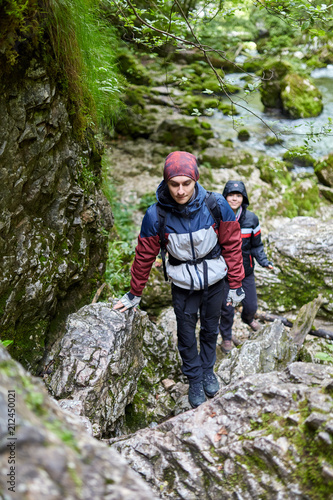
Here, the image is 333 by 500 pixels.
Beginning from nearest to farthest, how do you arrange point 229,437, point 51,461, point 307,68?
point 51,461, point 229,437, point 307,68

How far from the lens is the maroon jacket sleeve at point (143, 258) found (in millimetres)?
3207

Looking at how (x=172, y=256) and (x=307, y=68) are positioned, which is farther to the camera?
(x=307, y=68)

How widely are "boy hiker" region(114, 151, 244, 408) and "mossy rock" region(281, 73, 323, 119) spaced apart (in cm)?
1257

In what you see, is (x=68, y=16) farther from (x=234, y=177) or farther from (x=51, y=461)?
(x=234, y=177)

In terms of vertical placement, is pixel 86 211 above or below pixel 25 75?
below

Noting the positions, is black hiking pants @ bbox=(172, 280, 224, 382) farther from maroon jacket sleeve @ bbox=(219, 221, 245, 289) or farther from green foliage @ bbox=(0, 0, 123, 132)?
green foliage @ bbox=(0, 0, 123, 132)

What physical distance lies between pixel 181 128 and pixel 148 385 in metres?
9.24

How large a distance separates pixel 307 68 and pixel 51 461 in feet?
70.2

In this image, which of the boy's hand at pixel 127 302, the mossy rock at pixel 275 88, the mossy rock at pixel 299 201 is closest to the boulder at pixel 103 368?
the boy's hand at pixel 127 302

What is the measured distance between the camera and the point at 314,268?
612cm

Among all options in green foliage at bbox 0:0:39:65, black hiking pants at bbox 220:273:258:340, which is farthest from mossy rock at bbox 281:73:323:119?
green foliage at bbox 0:0:39:65

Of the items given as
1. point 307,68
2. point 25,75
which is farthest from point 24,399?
point 307,68

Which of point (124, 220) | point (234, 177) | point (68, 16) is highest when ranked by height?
point (68, 16)

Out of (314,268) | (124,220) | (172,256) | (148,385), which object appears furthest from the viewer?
(124,220)
